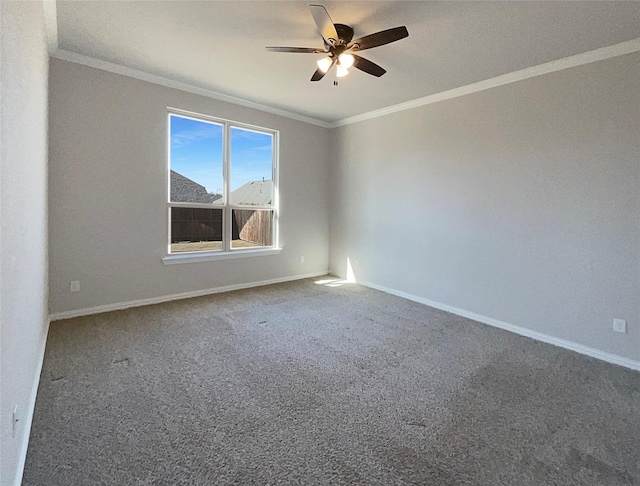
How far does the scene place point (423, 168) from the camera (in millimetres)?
4273

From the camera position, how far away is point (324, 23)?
2.27m

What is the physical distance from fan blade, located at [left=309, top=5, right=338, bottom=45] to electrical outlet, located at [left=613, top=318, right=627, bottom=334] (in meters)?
3.40

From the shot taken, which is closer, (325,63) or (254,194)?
(325,63)

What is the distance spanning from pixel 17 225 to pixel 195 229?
2994 mm

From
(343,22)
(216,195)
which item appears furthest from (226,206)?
(343,22)

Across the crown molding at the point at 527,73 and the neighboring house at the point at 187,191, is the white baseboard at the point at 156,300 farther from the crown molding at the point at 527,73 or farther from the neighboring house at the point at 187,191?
the crown molding at the point at 527,73

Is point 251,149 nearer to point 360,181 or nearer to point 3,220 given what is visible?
point 360,181

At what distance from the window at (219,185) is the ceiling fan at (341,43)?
84.7 inches

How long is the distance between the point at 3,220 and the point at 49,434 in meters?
1.27

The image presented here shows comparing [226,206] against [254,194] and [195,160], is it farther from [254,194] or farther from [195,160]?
[195,160]

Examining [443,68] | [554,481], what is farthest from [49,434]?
[443,68]

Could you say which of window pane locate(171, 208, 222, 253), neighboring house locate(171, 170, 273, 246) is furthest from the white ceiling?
window pane locate(171, 208, 222, 253)

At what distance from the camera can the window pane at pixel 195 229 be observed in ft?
13.8

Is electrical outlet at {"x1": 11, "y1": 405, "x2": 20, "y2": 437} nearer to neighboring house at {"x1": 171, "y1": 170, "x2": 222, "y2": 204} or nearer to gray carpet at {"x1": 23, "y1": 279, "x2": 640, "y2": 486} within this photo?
gray carpet at {"x1": 23, "y1": 279, "x2": 640, "y2": 486}
